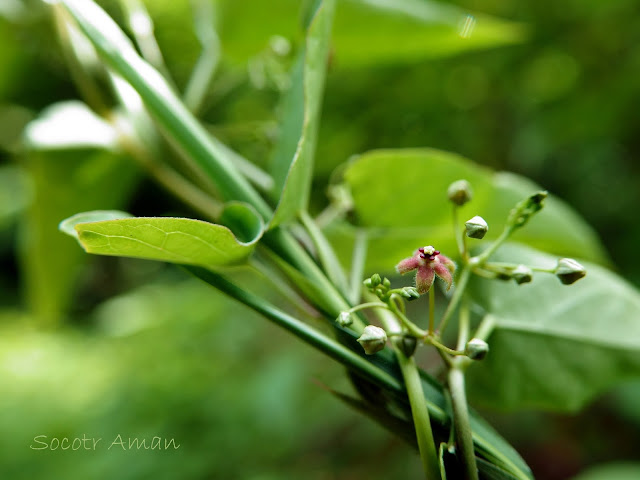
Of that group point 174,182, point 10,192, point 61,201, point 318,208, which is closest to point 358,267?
point 174,182

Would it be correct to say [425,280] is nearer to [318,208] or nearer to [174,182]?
[174,182]

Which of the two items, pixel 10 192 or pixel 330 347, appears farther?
pixel 10 192

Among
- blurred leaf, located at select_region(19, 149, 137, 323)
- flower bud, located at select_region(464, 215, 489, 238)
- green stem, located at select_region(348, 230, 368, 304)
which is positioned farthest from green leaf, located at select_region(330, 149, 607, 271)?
blurred leaf, located at select_region(19, 149, 137, 323)

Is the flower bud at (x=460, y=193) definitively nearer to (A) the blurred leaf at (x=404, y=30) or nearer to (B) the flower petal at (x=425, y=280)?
(B) the flower petal at (x=425, y=280)

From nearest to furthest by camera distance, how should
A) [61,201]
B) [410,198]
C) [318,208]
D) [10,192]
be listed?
[410,198] < [61,201] < [318,208] < [10,192]

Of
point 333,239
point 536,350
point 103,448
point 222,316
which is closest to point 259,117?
point 222,316

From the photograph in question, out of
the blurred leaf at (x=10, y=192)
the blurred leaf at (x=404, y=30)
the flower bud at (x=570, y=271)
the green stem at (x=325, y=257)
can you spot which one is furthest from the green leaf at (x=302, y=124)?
the blurred leaf at (x=10, y=192)

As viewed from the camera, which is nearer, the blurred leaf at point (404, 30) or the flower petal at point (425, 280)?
the flower petal at point (425, 280)
